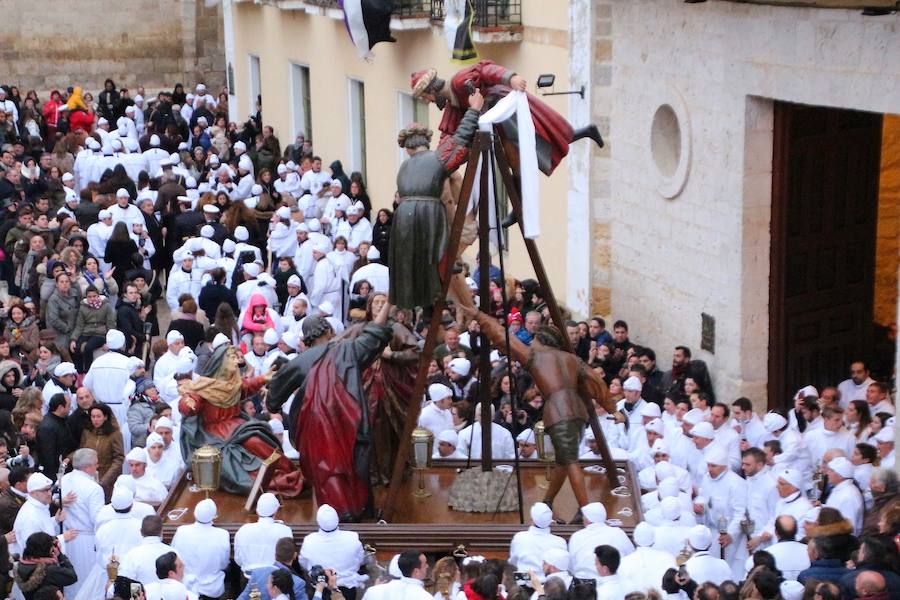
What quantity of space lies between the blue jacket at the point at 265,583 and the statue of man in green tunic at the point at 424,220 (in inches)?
87.7

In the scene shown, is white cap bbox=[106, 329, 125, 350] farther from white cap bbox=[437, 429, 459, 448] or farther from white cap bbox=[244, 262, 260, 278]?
white cap bbox=[437, 429, 459, 448]

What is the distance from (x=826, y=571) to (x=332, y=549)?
3112 millimetres

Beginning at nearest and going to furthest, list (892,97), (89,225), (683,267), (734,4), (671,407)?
(892,97) < (671,407) < (734,4) < (683,267) < (89,225)

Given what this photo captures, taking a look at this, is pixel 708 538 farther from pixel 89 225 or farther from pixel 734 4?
pixel 89 225

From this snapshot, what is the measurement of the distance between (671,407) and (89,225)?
384 inches

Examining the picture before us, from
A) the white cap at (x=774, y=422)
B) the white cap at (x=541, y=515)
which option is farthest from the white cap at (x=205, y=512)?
the white cap at (x=774, y=422)

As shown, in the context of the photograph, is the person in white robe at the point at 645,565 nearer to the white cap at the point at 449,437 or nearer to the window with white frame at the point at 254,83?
the white cap at the point at 449,437

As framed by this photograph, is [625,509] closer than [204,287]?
Yes

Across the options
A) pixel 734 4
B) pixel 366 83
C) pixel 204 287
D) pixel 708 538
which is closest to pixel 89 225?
pixel 204 287

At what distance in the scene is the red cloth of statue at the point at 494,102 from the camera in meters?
10.6

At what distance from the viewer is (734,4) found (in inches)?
531

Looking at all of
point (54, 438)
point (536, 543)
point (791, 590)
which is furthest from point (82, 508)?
point (791, 590)

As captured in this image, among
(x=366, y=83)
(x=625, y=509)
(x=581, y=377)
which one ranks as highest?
(x=366, y=83)

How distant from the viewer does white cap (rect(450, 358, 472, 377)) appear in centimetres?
1343
